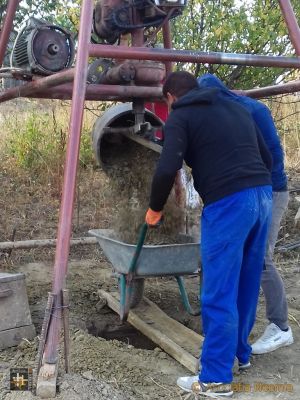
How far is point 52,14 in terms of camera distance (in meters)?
9.85

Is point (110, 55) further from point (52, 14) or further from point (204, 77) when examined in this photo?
point (52, 14)

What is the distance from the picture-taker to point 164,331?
189 inches

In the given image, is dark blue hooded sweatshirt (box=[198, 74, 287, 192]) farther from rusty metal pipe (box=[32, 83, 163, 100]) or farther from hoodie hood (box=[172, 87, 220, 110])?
rusty metal pipe (box=[32, 83, 163, 100])

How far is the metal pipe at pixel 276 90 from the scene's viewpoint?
5000 millimetres

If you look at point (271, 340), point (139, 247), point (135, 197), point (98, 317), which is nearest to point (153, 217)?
point (139, 247)

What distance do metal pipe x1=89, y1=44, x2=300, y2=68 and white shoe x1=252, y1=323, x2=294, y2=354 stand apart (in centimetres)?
184

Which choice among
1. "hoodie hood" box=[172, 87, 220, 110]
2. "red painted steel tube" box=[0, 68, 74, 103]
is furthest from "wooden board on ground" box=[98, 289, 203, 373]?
"red painted steel tube" box=[0, 68, 74, 103]

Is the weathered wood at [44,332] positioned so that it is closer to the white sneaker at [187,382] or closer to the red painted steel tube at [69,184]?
the red painted steel tube at [69,184]

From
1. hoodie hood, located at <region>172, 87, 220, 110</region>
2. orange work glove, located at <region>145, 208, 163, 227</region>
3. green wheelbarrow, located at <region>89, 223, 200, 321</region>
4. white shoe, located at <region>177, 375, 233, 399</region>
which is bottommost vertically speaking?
white shoe, located at <region>177, 375, 233, 399</region>

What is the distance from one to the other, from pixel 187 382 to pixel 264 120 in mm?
1729

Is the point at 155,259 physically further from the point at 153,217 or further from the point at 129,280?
the point at 153,217

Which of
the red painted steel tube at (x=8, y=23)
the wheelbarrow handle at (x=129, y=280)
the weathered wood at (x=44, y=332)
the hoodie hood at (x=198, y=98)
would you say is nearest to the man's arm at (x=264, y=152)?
the hoodie hood at (x=198, y=98)

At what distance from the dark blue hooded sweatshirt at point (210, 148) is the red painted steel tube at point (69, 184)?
1.67 ft

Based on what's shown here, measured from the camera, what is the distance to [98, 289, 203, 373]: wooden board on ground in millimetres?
4227
